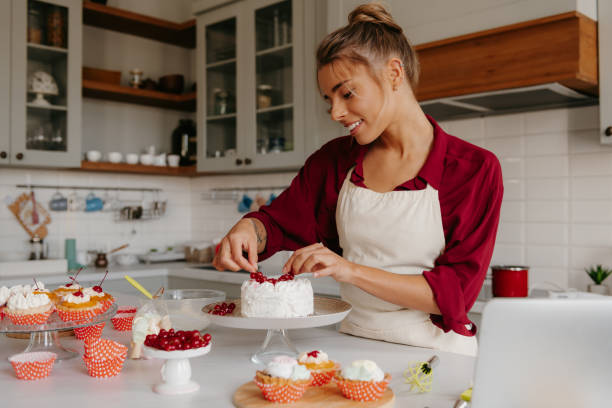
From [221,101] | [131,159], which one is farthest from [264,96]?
[131,159]

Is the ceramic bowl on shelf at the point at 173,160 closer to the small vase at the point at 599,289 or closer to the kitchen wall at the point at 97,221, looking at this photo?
the kitchen wall at the point at 97,221

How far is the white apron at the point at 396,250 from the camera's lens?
145 centimetres

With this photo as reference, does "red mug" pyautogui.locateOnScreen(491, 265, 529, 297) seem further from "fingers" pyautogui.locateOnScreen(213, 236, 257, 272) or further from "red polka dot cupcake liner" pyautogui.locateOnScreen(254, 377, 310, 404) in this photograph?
"red polka dot cupcake liner" pyautogui.locateOnScreen(254, 377, 310, 404)

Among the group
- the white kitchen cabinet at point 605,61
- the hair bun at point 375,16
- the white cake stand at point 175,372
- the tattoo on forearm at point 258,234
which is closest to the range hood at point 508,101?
the white kitchen cabinet at point 605,61

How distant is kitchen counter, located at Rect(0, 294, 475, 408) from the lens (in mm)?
988

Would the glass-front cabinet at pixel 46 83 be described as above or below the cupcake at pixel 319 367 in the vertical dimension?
above

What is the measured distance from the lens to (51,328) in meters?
1.20

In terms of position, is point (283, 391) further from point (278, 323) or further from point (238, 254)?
point (238, 254)

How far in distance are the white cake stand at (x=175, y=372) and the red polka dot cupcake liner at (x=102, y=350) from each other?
0.12m

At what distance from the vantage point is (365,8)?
4.90ft

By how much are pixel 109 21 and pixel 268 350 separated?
10.2 ft

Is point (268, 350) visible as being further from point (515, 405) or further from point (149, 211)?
point (149, 211)

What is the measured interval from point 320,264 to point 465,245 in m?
0.36

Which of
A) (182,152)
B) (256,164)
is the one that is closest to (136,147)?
(182,152)
